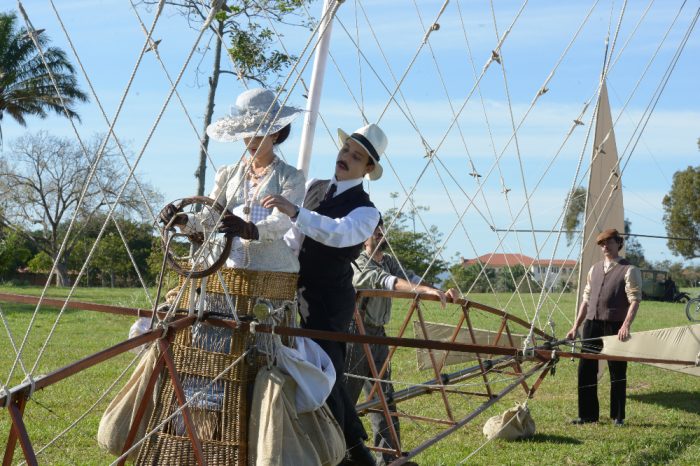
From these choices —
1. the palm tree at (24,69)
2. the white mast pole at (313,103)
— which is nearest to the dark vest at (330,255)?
the white mast pole at (313,103)

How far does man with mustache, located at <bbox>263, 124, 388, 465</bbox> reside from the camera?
3990mm

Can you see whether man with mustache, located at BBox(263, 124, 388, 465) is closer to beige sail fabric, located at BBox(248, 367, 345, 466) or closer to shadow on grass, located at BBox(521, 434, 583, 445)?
beige sail fabric, located at BBox(248, 367, 345, 466)

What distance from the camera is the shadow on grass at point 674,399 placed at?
907cm

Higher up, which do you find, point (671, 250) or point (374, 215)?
point (671, 250)

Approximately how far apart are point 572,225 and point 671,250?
22.8 ft

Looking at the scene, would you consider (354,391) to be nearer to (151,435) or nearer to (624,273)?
(151,435)

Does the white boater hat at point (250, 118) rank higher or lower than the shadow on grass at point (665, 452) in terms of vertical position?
higher

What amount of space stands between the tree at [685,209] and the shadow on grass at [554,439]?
42.4 metres

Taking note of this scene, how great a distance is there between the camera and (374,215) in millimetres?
3951

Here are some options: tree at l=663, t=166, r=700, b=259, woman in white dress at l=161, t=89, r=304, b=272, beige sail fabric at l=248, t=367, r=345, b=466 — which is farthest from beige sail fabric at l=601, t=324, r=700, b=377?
tree at l=663, t=166, r=700, b=259

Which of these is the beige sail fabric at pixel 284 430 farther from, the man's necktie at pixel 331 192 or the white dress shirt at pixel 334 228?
the man's necktie at pixel 331 192

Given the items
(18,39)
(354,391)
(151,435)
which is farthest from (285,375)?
(18,39)

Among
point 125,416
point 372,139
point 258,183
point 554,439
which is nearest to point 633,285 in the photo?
point 554,439

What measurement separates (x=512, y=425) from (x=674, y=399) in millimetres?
3224
